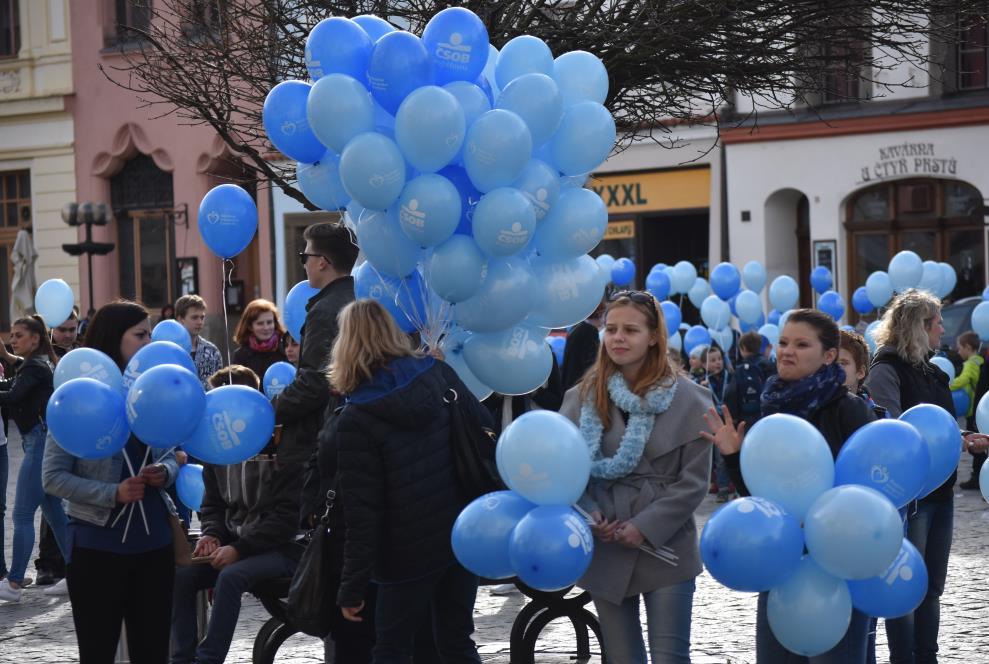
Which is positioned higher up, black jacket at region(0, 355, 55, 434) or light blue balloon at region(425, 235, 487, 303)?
light blue balloon at region(425, 235, 487, 303)

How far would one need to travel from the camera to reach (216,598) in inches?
246

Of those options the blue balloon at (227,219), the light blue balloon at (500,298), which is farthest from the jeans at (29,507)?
the light blue balloon at (500,298)

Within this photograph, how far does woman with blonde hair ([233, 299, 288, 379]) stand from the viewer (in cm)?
883

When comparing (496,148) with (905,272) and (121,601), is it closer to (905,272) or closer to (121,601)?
(121,601)

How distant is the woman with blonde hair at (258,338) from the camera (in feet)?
29.0

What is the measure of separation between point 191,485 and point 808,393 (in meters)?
2.71

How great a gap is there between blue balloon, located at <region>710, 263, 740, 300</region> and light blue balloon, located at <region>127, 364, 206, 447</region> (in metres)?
11.0

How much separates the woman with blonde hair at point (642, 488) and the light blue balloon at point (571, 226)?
1044 mm

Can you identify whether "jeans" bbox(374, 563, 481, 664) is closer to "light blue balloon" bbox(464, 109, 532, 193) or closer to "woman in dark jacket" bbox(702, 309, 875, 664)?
"woman in dark jacket" bbox(702, 309, 875, 664)

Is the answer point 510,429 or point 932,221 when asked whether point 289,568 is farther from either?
point 932,221

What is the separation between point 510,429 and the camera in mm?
4555

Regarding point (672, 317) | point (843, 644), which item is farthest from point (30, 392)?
point (672, 317)

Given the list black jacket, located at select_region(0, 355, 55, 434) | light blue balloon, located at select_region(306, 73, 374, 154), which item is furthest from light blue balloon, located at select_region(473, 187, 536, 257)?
black jacket, located at select_region(0, 355, 55, 434)

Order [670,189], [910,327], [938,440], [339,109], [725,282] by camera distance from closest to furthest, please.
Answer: [938,440] < [339,109] < [910,327] < [725,282] < [670,189]
